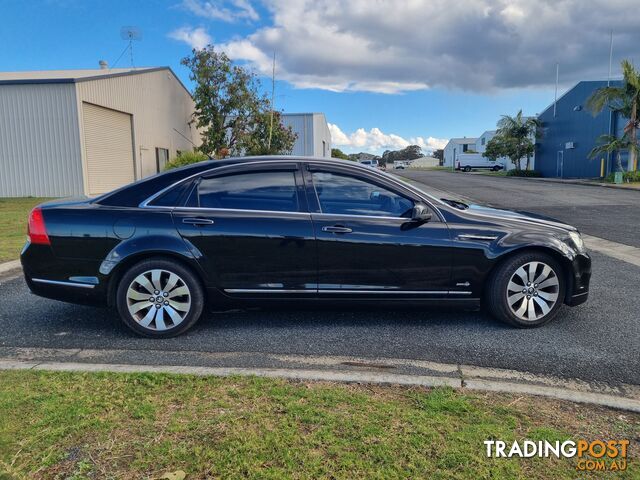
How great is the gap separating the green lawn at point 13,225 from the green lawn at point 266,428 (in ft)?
18.4

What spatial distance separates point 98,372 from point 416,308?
8.73 feet

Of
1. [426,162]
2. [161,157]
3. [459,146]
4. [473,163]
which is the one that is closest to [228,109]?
[161,157]

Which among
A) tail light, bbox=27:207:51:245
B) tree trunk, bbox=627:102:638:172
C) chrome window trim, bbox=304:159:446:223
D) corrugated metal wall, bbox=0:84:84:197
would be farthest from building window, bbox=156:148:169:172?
tree trunk, bbox=627:102:638:172

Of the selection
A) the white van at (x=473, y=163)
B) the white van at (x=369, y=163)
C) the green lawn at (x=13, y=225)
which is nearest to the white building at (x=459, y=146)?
the white van at (x=473, y=163)

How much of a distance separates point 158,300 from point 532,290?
3.31m

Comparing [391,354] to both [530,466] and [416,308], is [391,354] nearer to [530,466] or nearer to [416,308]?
[416,308]

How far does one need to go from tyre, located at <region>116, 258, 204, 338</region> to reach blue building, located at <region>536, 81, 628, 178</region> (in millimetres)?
34534

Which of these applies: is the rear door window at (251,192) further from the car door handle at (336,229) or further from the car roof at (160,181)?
the car door handle at (336,229)

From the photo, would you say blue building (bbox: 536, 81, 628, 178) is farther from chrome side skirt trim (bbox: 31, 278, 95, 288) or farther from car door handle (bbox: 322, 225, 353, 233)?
chrome side skirt trim (bbox: 31, 278, 95, 288)

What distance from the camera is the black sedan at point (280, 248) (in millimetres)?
4387

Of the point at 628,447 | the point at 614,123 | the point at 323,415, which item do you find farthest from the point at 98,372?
the point at 614,123

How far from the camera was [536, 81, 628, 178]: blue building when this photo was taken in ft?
114

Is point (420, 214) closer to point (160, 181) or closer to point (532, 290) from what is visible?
point (532, 290)

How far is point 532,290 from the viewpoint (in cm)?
460
